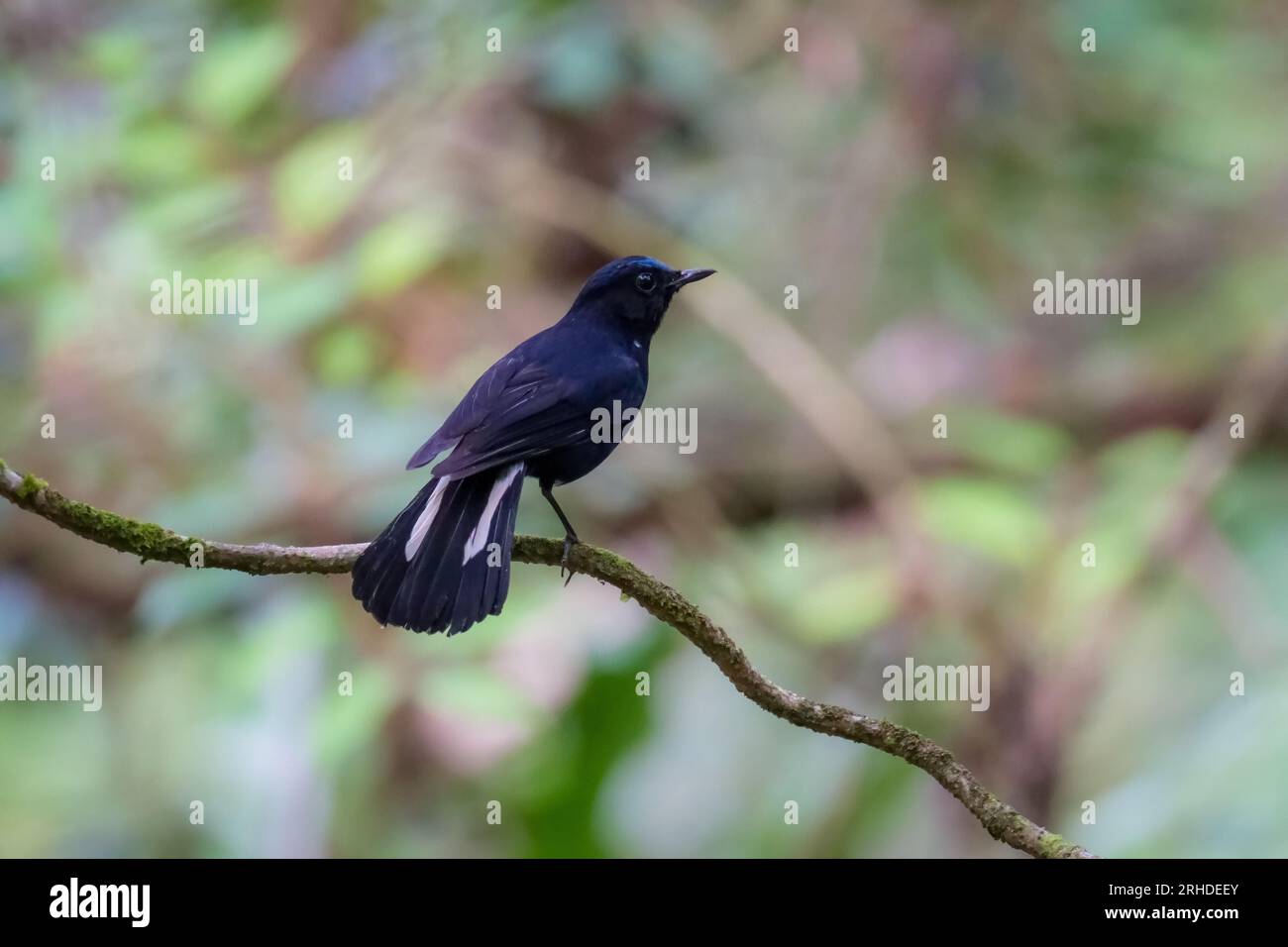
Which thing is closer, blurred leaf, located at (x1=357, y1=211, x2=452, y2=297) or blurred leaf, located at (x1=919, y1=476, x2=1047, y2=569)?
blurred leaf, located at (x1=357, y1=211, x2=452, y2=297)

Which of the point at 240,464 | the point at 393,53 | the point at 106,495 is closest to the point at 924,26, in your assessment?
the point at 393,53

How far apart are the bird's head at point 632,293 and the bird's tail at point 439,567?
41.4 inches

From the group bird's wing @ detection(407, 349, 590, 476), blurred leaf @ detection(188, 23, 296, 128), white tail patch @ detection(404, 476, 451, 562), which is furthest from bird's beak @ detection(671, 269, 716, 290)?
blurred leaf @ detection(188, 23, 296, 128)

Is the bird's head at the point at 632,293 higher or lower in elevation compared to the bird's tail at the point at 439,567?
higher

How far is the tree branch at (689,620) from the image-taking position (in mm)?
2479

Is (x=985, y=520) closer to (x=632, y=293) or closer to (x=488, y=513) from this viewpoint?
(x=632, y=293)

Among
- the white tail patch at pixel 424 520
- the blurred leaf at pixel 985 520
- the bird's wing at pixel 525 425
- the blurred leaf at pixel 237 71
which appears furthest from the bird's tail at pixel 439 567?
the blurred leaf at pixel 237 71

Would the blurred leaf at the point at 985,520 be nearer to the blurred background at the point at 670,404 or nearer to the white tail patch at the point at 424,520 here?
the blurred background at the point at 670,404

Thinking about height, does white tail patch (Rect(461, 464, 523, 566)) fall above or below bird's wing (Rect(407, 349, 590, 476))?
below

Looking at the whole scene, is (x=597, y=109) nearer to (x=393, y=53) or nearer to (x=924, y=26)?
(x=393, y=53)

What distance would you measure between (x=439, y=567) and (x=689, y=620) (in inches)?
21.4

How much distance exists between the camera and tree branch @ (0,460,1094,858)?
2.48 m

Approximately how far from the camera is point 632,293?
4.07 metres

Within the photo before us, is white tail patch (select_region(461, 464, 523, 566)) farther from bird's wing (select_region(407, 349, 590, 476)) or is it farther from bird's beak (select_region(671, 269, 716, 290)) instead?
bird's beak (select_region(671, 269, 716, 290))
